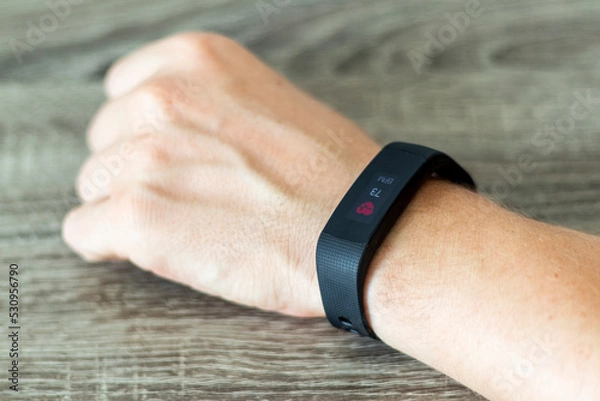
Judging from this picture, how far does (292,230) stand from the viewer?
0.67 m

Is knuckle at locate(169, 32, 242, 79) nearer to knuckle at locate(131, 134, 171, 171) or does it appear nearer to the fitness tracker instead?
knuckle at locate(131, 134, 171, 171)

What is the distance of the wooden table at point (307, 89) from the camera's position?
63cm

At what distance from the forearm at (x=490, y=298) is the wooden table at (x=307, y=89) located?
7 cm

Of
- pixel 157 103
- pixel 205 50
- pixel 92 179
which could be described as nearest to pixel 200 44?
pixel 205 50

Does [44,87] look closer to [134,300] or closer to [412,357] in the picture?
[134,300]

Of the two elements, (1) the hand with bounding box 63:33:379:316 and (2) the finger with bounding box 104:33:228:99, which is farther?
(2) the finger with bounding box 104:33:228:99

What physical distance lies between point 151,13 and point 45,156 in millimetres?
345

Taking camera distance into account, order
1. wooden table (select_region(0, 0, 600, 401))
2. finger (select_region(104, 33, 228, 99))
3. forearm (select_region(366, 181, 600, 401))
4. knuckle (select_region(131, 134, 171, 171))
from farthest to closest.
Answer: finger (select_region(104, 33, 228, 99))
knuckle (select_region(131, 134, 171, 171))
wooden table (select_region(0, 0, 600, 401))
forearm (select_region(366, 181, 600, 401))

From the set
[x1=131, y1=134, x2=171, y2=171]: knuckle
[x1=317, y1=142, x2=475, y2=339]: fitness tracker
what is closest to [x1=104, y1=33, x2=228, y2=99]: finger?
[x1=131, y1=134, x2=171, y2=171]: knuckle

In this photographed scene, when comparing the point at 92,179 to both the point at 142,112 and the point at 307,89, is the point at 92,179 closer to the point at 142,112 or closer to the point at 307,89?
the point at 142,112

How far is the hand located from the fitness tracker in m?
0.05

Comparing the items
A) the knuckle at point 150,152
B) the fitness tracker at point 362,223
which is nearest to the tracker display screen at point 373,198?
the fitness tracker at point 362,223

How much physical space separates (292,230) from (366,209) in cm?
9

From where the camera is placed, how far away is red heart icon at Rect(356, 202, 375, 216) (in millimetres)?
608
